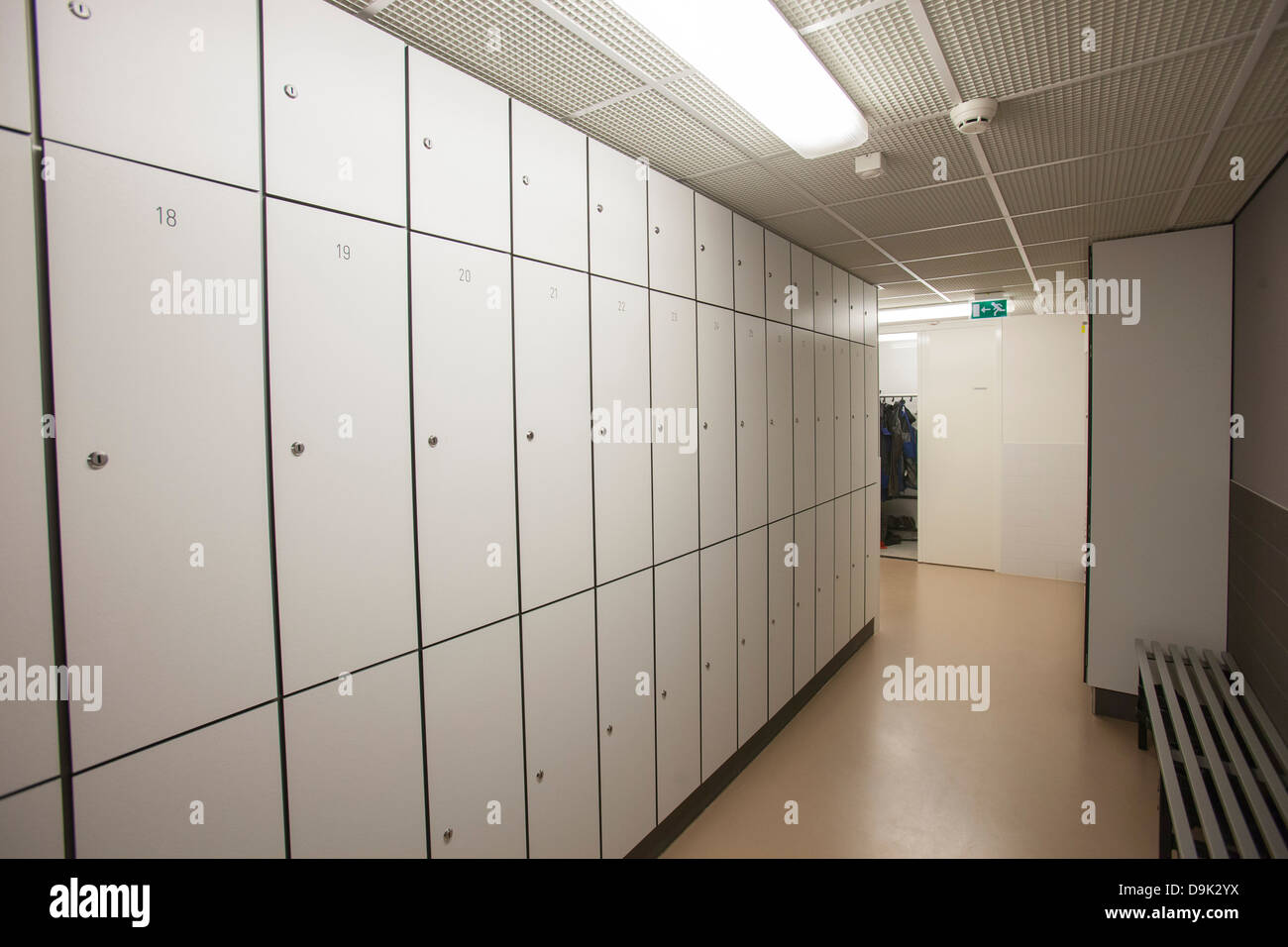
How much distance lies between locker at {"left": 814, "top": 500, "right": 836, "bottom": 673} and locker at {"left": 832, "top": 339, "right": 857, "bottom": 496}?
1.00 feet

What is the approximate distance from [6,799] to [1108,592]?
485 centimetres

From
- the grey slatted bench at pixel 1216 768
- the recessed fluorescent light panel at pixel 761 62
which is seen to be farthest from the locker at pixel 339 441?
the grey slatted bench at pixel 1216 768

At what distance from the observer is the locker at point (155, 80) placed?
1.15 metres

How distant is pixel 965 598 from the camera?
632cm

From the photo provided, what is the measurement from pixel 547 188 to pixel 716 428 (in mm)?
1402

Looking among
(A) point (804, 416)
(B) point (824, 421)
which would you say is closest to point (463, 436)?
(A) point (804, 416)

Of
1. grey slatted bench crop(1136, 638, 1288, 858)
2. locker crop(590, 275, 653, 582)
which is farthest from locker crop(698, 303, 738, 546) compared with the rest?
grey slatted bench crop(1136, 638, 1288, 858)

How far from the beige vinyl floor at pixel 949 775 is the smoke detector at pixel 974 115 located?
9.47ft

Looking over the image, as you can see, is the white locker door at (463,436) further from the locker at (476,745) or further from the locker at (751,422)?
the locker at (751,422)

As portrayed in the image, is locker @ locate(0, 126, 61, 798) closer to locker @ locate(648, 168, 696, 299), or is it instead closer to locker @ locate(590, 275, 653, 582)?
locker @ locate(590, 275, 653, 582)

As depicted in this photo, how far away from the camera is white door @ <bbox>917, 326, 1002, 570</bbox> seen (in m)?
7.20

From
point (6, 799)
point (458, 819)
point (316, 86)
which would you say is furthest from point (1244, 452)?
point (6, 799)

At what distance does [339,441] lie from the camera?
1595 millimetres
